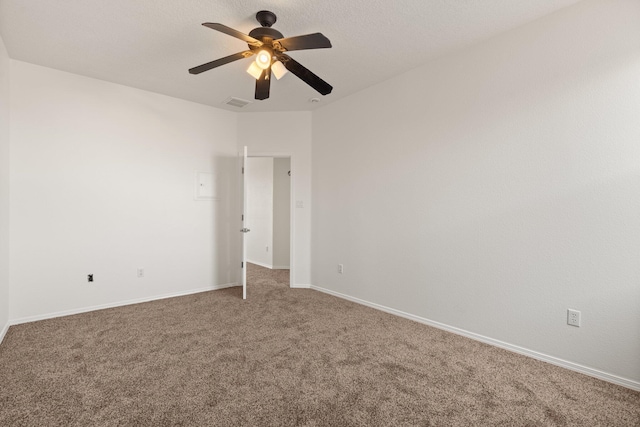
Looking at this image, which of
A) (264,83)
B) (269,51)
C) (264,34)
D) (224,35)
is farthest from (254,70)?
(224,35)

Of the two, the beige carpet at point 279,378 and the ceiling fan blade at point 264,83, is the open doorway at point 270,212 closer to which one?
the beige carpet at point 279,378

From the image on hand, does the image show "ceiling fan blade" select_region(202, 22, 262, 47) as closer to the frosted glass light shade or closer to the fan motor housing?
the fan motor housing

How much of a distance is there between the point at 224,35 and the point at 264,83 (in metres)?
0.61

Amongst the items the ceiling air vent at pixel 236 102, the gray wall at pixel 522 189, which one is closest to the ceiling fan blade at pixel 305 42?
the gray wall at pixel 522 189

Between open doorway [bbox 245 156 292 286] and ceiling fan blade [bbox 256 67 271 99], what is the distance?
3504 millimetres

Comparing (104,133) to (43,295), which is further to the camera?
(104,133)

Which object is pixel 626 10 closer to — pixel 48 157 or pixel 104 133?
pixel 104 133

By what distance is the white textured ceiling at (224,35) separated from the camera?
231 cm

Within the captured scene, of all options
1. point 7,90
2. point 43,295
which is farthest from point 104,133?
point 43,295

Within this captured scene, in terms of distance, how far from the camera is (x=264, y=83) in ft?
8.48

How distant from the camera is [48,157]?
3352 millimetres

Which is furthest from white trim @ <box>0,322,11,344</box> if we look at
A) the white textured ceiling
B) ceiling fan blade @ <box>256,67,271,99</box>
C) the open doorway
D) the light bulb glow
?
the open doorway

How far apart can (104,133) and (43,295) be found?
6.48 ft

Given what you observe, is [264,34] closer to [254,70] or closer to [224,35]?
[254,70]
